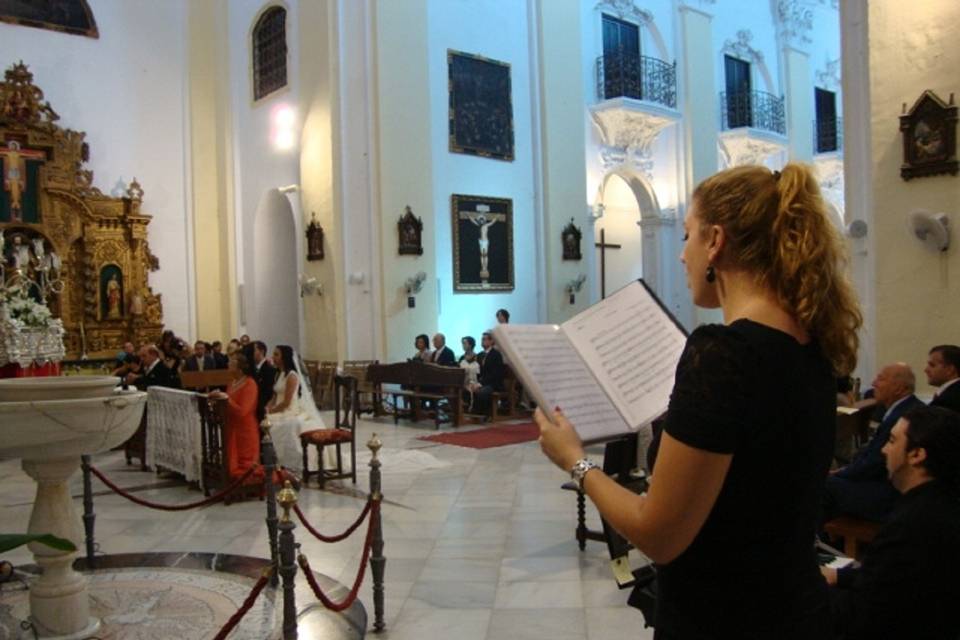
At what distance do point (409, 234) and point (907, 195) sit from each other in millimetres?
8731

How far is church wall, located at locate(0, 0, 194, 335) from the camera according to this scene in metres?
16.2

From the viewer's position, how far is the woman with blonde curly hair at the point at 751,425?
152 centimetres

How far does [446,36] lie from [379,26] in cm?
159

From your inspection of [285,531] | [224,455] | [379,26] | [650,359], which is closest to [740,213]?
[650,359]

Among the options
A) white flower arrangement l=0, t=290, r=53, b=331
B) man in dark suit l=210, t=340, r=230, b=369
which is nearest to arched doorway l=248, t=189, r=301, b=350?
man in dark suit l=210, t=340, r=230, b=369

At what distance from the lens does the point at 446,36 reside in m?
16.4

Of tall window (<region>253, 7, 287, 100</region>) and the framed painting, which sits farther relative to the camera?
tall window (<region>253, 7, 287, 100</region>)

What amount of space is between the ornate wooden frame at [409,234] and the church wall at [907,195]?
8298mm

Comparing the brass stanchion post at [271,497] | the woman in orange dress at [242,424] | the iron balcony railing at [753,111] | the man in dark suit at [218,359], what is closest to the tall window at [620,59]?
the iron balcony railing at [753,111]

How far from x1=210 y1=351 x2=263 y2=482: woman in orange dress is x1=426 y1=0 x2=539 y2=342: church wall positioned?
723 cm

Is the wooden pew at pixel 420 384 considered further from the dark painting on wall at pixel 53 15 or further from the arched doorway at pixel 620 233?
the arched doorway at pixel 620 233

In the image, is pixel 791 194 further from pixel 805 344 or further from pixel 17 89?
pixel 17 89

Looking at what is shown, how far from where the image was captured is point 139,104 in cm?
1702

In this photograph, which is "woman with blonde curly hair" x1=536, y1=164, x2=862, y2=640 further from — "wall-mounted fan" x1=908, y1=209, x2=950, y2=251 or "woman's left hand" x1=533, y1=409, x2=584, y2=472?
"wall-mounted fan" x1=908, y1=209, x2=950, y2=251
